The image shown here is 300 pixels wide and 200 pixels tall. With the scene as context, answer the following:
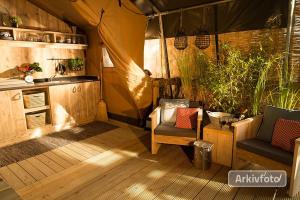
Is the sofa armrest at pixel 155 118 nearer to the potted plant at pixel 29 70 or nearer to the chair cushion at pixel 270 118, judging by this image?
the chair cushion at pixel 270 118

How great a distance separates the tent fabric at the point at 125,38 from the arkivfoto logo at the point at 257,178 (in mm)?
1906

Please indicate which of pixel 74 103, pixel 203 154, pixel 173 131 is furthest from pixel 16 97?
pixel 203 154

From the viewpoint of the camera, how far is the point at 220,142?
260 cm

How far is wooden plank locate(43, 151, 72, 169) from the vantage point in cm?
274

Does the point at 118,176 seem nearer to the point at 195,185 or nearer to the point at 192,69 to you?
the point at 195,185

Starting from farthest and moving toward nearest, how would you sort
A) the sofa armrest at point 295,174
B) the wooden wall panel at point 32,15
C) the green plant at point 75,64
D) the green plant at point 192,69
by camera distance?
the green plant at point 75,64
the wooden wall panel at point 32,15
the green plant at point 192,69
the sofa armrest at point 295,174

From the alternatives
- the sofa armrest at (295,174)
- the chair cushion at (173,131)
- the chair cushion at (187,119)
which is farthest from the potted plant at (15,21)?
the sofa armrest at (295,174)

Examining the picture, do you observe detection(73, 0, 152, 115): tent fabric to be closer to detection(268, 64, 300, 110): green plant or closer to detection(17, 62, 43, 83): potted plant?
detection(17, 62, 43, 83): potted plant

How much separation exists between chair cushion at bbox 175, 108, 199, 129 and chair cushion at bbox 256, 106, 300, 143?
31.3 inches

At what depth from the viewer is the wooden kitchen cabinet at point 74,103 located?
12.8 ft

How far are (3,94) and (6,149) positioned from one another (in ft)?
2.81

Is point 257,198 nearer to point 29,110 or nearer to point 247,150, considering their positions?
point 247,150

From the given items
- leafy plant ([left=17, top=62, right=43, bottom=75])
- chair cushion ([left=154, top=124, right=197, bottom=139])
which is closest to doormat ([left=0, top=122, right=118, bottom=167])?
leafy plant ([left=17, top=62, right=43, bottom=75])

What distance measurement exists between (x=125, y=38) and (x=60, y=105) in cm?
178
